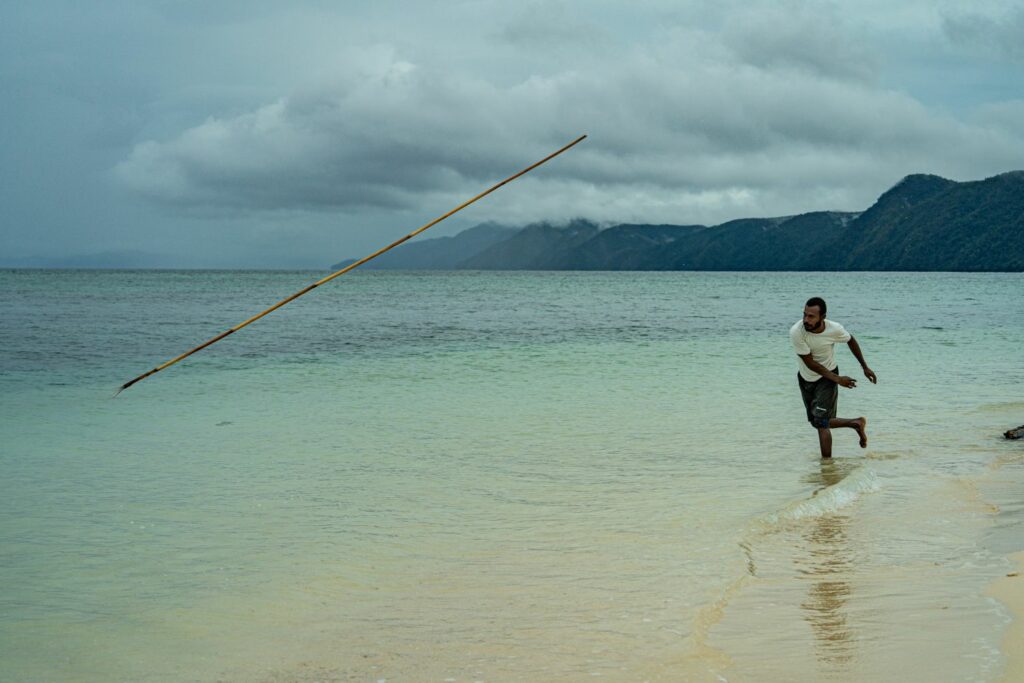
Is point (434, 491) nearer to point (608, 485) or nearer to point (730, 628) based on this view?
point (608, 485)

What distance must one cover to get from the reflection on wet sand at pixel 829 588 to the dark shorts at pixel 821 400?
2261 mm

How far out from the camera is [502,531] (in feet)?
20.6

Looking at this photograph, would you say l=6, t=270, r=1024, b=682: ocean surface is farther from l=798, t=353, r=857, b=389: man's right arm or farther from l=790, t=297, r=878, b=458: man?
l=798, t=353, r=857, b=389: man's right arm

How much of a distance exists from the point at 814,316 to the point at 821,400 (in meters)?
0.95

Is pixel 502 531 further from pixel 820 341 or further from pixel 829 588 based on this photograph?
pixel 820 341

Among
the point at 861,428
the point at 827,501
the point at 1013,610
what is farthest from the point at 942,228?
the point at 1013,610

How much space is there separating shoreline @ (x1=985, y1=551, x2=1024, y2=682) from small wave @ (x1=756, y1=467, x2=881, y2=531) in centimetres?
152

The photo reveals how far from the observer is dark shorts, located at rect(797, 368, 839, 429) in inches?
339

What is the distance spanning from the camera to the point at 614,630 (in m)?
4.36

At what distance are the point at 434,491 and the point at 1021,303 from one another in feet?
167

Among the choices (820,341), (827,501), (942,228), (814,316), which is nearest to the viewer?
(827,501)

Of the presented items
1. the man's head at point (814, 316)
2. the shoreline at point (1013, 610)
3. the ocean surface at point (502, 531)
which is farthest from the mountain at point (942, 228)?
the shoreline at point (1013, 610)

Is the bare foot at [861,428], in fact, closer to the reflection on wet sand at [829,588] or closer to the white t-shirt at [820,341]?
the white t-shirt at [820,341]

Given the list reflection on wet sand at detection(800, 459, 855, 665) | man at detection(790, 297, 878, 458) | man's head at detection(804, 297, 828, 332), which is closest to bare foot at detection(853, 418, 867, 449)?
man at detection(790, 297, 878, 458)
